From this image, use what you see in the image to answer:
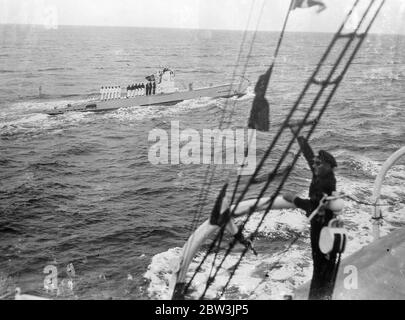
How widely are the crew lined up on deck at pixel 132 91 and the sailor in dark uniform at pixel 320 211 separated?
39.0 meters

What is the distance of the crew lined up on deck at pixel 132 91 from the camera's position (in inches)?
1736

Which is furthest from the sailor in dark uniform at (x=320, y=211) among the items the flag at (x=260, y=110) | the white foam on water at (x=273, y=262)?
the white foam on water at (x=273, y=262)

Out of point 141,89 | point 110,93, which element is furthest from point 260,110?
point 110,93

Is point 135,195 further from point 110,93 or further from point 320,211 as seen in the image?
point 110,93

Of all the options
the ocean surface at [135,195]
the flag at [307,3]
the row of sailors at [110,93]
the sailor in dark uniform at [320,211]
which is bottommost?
the ocean surface at [135,195]

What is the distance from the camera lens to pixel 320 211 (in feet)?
20.8

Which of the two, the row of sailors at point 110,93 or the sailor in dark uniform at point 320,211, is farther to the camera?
the row of sailors at point 110,93

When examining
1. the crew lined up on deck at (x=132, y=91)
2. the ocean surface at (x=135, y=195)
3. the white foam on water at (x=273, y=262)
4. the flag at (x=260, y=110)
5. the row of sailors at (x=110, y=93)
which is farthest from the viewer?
the crew lined up on deck at (x=132, y=91)

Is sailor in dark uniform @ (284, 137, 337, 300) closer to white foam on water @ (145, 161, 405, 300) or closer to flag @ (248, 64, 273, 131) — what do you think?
flag @ (248, 64, 273, 131)

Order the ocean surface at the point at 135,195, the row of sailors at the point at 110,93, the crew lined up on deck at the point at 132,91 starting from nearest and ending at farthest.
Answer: the ocean surface at the point at 135,195 < the row of sailors at the point at 110,93 < the crew lined up on deck at the point at 132,91

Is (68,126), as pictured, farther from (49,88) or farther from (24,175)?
(49,88)

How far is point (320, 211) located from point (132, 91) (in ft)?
130

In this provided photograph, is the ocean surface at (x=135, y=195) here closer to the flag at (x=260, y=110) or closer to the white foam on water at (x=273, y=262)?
the white foam on water at (x=273, y=262)
